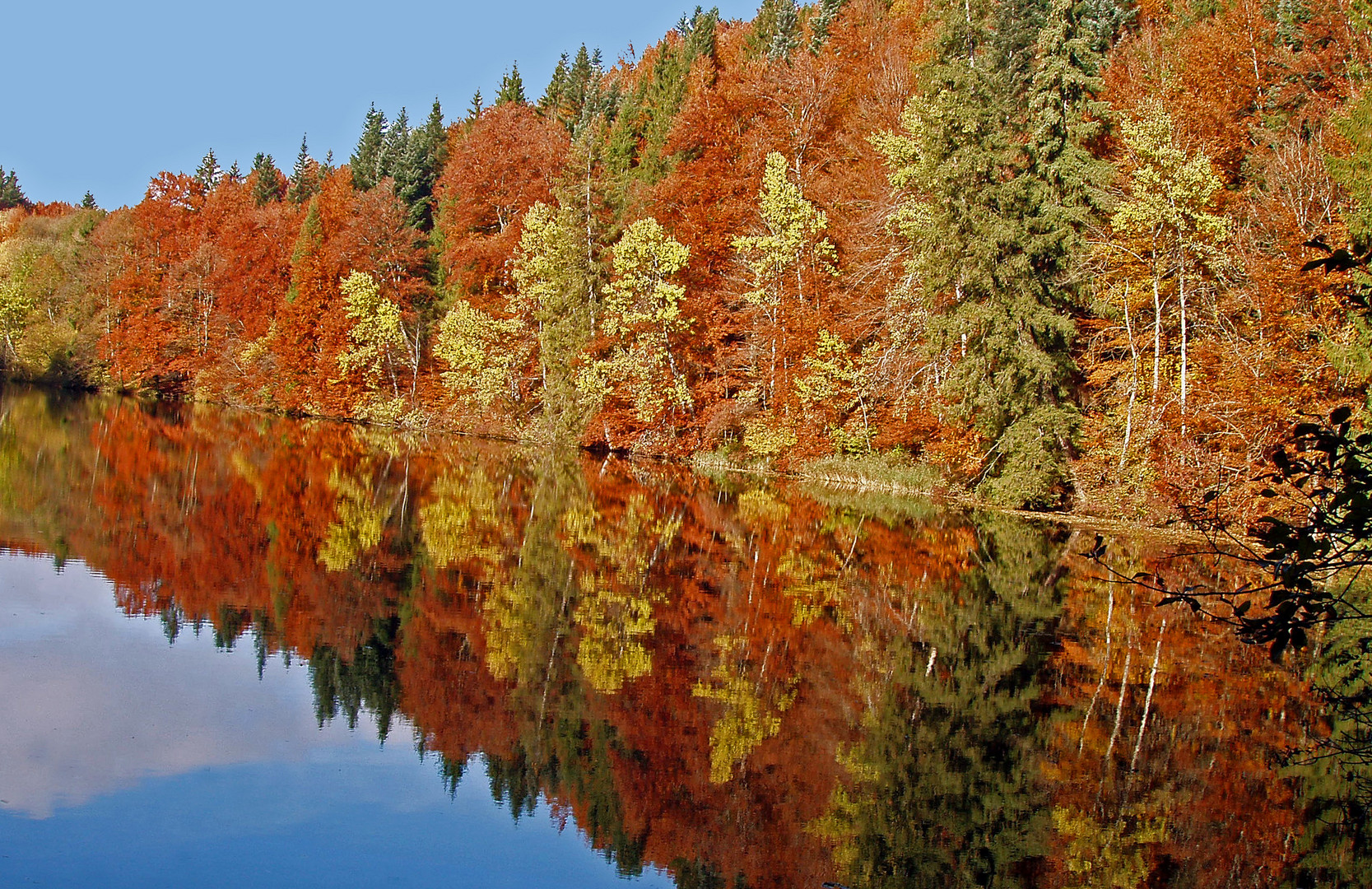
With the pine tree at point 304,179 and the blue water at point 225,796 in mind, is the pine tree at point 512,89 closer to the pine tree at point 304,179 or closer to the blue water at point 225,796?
the pine tree at point 304,179

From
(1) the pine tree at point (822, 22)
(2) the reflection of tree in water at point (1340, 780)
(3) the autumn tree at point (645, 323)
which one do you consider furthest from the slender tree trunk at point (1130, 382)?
(1) the pine tree at point (822, 22)

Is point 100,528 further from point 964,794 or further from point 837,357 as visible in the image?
point 837,357

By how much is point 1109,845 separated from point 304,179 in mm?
85220

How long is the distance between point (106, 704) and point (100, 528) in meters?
10.4

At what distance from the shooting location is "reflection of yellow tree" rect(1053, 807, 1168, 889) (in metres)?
7.39

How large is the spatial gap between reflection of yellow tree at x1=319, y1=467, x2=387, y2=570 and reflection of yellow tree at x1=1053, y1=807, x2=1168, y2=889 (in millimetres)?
11741

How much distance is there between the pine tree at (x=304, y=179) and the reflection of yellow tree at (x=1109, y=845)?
76.3m

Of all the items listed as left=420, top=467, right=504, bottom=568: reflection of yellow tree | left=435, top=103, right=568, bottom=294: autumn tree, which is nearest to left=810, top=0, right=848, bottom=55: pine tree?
left=435, top=103, right=568, bottom=294: autumn tree

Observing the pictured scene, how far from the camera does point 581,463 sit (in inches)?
1566

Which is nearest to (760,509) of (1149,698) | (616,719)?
(1149,698)

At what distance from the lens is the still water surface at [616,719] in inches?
300

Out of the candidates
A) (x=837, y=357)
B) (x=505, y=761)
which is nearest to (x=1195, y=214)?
(x=837, y=357)

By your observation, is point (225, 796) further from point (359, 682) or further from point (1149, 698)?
point (1149, 698)

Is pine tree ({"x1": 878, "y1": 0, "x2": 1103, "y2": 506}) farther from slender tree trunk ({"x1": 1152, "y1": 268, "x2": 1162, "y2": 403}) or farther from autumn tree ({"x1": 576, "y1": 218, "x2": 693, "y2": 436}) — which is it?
autumn tree ({"x1": 576, "y1": 218, "x2": 693, "y2": 436})
